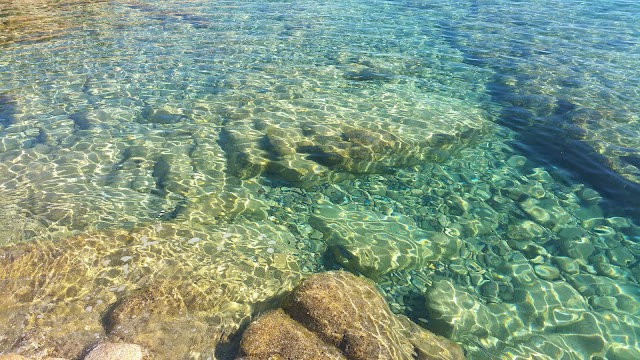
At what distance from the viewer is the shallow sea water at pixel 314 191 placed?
4652 mm

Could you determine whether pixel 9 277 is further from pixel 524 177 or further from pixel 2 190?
pixel 524 177

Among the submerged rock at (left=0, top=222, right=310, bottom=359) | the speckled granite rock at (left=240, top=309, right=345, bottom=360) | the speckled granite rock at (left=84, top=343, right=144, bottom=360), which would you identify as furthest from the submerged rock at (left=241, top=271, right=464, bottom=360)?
the speckled granite rock at (left=84, top=343, right=144, bottom=360)

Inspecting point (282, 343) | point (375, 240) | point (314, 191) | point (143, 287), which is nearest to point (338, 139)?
point (314, 191)

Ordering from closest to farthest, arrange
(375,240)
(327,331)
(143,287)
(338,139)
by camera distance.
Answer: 1. (327,331)
2. (143,287)
3. (375,240)
4. (338,139)

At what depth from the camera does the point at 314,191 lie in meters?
6.96

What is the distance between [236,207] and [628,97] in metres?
10.1

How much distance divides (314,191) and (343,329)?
3.35 m

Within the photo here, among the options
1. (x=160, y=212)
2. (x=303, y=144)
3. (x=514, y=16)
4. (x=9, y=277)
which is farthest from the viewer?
(x=514, y=16)

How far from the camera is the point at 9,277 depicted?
15.1 feet

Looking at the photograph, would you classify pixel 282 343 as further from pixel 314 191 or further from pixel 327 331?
pixel 314 191

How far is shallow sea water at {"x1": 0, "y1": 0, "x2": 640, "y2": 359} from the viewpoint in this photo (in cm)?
465

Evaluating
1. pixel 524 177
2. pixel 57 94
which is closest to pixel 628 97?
pixel 524 177

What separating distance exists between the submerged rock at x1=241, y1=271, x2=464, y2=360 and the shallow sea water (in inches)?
19.4

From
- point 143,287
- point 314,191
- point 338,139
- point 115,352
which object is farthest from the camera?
point 338,139
